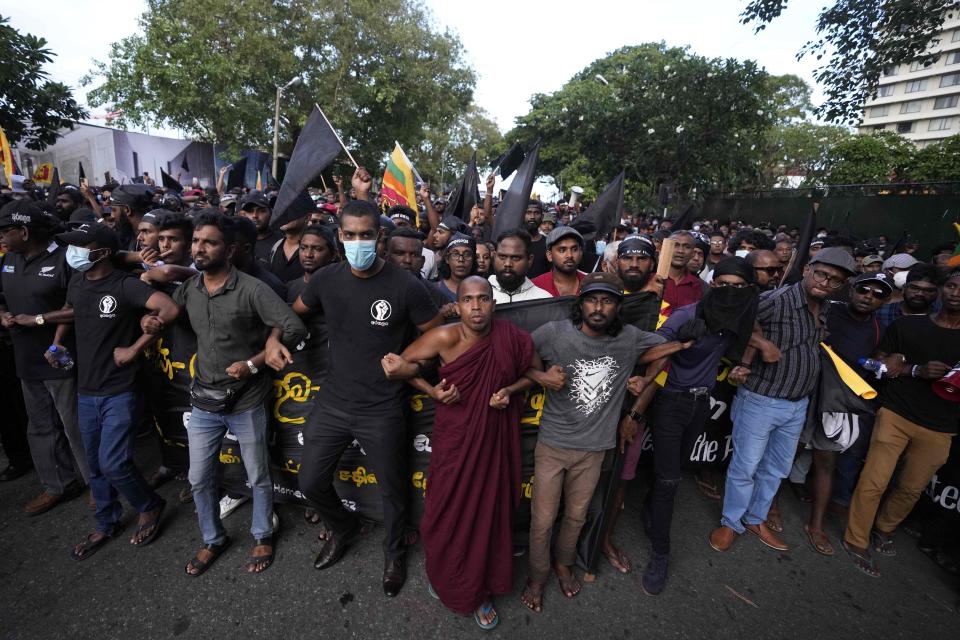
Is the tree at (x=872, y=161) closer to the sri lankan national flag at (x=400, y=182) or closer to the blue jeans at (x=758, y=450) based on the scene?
the sri lankan national flag at (x=400, y=182)

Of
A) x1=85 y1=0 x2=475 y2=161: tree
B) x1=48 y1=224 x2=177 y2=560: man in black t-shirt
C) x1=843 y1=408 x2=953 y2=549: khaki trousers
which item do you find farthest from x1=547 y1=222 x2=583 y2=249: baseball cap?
x1=85 y1=0 x2=475 y2=161: tree

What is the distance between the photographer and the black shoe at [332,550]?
3098mm

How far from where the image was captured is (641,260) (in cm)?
362

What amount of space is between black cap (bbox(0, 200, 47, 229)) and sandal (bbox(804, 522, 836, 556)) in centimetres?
631

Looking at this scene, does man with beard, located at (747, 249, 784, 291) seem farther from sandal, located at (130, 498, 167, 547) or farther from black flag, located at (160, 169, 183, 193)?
black flag, located at (160, 169, 183, 193)

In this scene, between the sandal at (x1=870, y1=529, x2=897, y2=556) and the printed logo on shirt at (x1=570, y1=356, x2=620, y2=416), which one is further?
the sandal at (x1=870, y1=529, x2=897, y2=556)

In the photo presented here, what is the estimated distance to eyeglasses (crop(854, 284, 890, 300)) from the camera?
342 centimetres

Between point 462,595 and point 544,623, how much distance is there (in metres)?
0.56

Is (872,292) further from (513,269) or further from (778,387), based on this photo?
(513,269)

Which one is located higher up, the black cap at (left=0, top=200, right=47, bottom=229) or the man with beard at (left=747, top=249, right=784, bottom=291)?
the black cap at (left=0, top=200, right=47, bottom=229)

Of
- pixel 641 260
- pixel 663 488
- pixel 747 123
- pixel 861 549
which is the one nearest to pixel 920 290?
pixel 861 549

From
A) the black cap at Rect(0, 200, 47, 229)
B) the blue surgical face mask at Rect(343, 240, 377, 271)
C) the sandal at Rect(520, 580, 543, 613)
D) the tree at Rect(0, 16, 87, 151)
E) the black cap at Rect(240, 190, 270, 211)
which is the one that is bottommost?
the sandal at Rect(520, 580, 543, 613)

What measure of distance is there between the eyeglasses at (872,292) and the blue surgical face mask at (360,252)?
3.65 metres

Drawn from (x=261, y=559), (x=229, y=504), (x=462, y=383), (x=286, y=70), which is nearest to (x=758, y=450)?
(x=462, y=383)
